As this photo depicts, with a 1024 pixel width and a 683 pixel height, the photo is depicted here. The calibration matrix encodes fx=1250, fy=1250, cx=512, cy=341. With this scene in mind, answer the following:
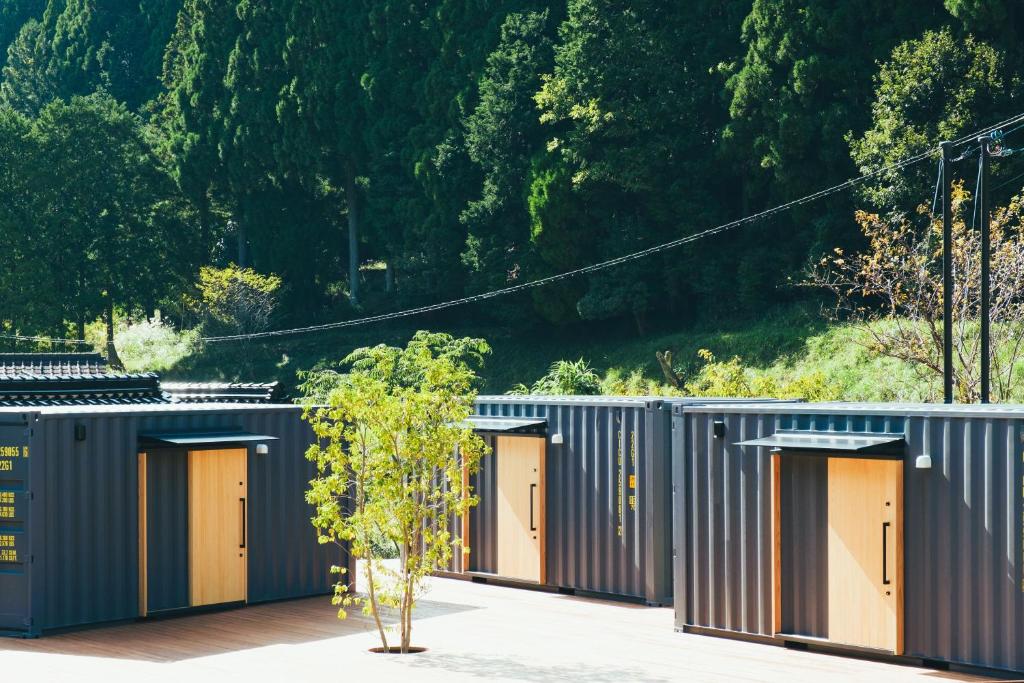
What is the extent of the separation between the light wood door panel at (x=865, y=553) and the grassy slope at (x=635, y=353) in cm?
1310

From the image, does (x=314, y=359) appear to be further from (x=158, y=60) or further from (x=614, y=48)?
(x=158, y=60)

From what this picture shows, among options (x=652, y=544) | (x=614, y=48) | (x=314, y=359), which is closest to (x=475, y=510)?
(x=652, y=544)

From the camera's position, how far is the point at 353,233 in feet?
168

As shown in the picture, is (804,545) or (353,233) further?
(353,233)

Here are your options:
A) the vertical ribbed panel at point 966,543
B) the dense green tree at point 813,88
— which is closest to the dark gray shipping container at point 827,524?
the vertical ribbed panel at point 966,543

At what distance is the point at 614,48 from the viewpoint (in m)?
39.2

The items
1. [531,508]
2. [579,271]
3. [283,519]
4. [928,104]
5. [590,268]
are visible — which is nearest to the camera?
[283,519]

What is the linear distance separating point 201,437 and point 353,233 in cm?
3790

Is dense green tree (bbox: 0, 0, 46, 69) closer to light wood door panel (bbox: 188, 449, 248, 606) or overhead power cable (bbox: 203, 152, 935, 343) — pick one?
overhead power cable (bbox: 203, 152, 935, 343)

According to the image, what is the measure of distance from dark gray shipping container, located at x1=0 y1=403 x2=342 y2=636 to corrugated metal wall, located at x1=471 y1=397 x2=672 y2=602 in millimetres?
3210

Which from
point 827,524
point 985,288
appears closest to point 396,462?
point 827,524

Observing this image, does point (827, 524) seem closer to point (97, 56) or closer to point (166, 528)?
point (166, 528)

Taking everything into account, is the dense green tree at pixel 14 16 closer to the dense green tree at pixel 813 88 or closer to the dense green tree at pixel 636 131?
the dense green tree at pixel 636 131

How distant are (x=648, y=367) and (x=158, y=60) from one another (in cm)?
4337
